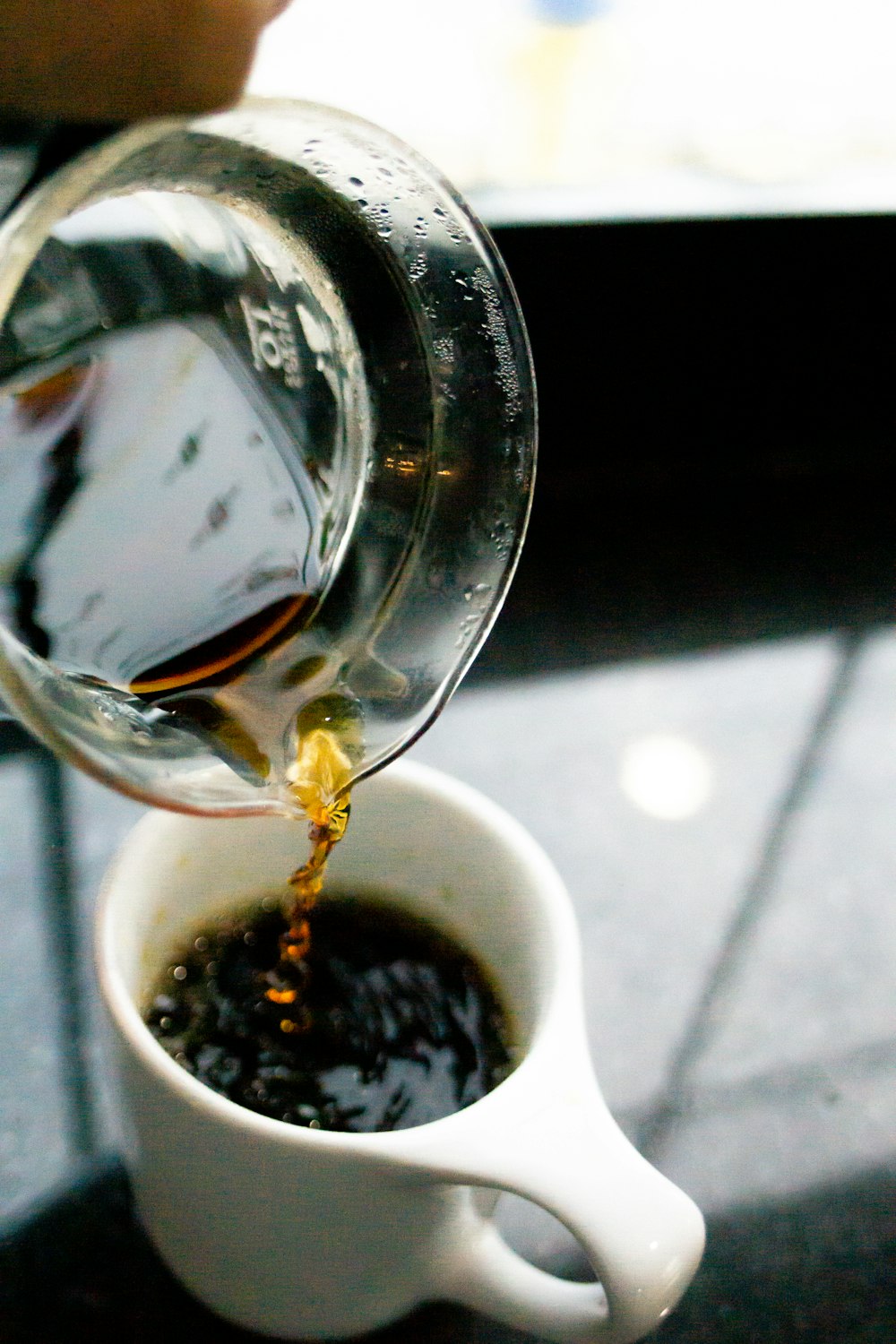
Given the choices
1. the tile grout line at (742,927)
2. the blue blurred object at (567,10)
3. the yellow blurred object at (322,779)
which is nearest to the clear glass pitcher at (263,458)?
the yellow blurred object at (322,779)

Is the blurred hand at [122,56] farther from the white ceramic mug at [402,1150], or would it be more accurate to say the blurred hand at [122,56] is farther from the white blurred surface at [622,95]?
the white blurred surface at [622,95]

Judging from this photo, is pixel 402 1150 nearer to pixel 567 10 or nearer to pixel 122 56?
pixel 122 56

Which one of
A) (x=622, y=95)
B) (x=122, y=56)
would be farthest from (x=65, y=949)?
(x=622, y=95)

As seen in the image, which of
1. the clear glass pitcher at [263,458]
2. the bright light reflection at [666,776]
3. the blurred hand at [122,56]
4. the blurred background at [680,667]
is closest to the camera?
the blurred hand at [122,56]

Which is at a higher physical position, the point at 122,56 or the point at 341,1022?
the point at 122,56

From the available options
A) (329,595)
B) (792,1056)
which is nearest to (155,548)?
(329,595)

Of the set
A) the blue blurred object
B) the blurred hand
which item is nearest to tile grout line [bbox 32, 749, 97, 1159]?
the blurred hand
